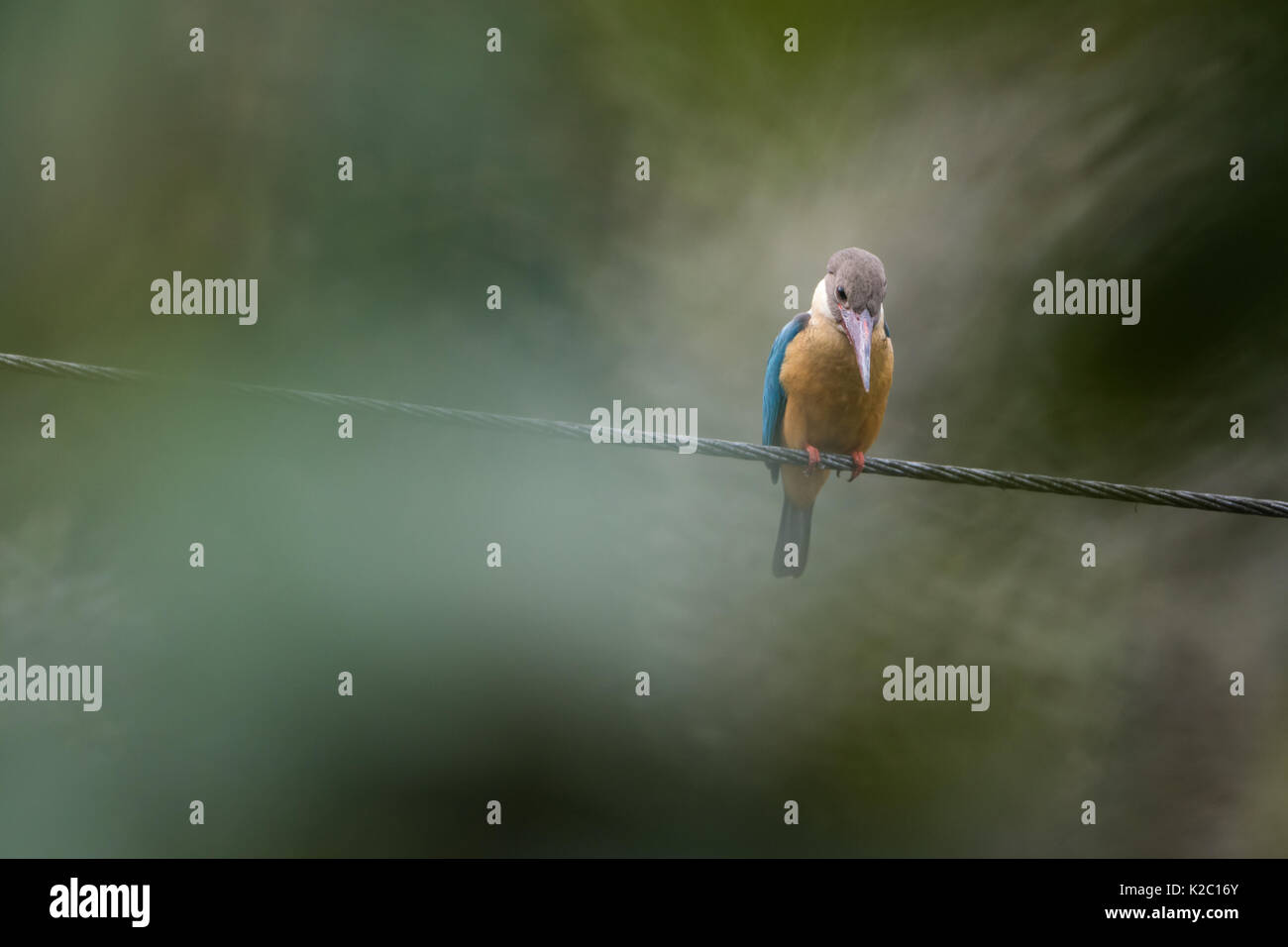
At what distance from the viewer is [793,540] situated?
520 cm

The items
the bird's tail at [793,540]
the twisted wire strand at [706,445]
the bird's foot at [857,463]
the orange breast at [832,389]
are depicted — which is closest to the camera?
the twisted wire strand at [706,445]

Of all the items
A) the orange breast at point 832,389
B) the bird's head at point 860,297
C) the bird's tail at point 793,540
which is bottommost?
the bird's tail at point 793,540

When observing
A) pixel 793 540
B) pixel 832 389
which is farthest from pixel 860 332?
pixel 793 540

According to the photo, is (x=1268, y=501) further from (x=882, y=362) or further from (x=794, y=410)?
(x=794, y=410)

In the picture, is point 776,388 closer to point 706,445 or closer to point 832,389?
point 832,389

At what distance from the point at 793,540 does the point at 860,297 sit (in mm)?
1326

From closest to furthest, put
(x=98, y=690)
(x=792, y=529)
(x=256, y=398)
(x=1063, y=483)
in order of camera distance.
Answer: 1. (x=256, y=398)
2. (x=1063, y=483)
3. (x=792, y=529)
4. (x=98, y=690)

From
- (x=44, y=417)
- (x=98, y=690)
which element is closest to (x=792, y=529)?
(x=98, y=690)

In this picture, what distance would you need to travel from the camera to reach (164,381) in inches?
116

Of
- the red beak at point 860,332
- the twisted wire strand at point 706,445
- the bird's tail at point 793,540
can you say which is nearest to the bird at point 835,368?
the red beak at point 860,332

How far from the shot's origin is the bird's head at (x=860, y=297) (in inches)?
174

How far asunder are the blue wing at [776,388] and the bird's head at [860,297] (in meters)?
0.39

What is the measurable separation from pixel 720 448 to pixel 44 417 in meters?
5.11

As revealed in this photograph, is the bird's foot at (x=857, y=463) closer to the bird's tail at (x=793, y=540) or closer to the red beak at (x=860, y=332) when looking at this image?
the red beak at (x=860, y=332)
